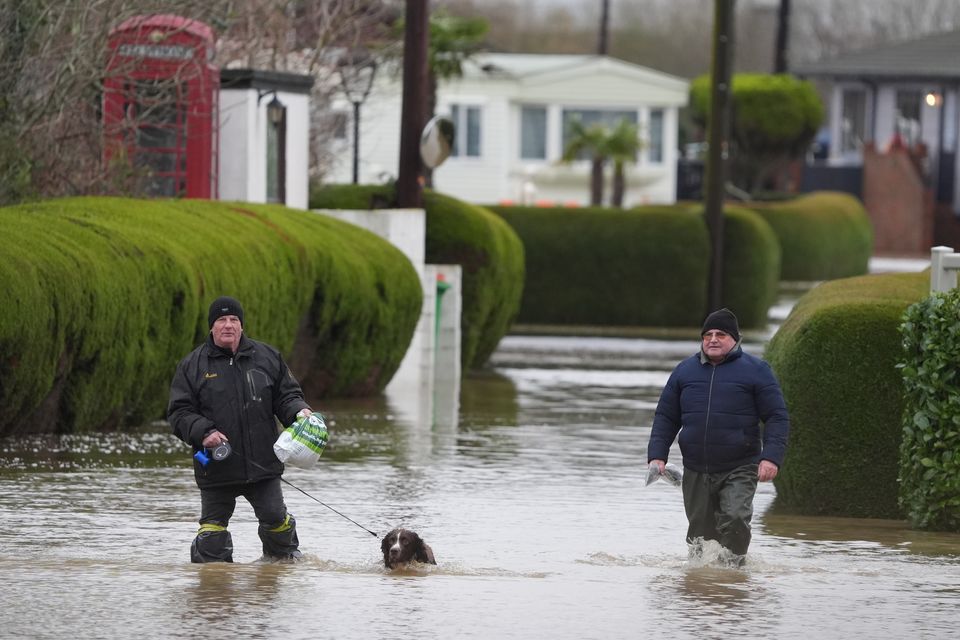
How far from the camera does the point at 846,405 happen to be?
12219 millimetres

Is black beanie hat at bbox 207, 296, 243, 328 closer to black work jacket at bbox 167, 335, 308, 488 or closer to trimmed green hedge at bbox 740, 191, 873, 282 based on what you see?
black work jacket at bbox 167, 335, 308, 488

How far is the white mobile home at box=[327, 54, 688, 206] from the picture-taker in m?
58.1

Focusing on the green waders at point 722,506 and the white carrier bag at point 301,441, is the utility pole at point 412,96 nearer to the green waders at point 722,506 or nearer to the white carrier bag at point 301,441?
the green waders at point 722,506

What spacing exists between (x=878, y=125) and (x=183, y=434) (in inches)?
2099

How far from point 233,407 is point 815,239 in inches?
1315

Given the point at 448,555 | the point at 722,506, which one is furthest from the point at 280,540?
the point at 722,506

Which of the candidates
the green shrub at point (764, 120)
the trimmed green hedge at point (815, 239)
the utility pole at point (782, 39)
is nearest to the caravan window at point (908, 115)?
the utility pole at point (782, 39)

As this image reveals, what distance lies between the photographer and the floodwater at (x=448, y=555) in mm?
8102

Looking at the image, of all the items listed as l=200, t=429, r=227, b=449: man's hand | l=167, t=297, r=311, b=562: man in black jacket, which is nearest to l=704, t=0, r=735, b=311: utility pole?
l=167, t=297, r=311, b=562: man in black jacket

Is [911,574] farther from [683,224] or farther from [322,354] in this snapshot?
[683,224]

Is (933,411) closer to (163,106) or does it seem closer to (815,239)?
(163,106)

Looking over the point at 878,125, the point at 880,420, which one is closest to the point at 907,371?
the point at 880,420

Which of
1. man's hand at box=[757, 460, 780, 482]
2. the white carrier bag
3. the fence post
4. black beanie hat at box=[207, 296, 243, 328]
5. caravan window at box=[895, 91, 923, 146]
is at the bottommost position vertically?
man's hand at box=[757, 460, 780, 482]

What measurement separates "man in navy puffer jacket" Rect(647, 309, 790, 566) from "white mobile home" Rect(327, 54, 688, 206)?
46954mm
